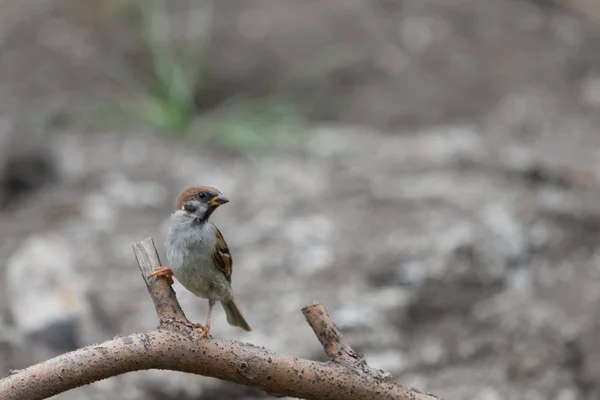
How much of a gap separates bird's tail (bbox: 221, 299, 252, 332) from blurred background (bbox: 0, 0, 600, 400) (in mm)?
1418

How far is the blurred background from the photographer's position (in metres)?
5.52

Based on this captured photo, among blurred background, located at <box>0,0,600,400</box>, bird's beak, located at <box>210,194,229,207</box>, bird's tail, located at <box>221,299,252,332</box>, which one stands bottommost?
bird's tail, located at <box>221,299,252,332</box>

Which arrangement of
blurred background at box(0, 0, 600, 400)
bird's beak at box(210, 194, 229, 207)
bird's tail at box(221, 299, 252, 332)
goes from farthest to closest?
blurred background at box(0, 0, 600, 400), bird's tail at box(221, 299, 252, 332), bird's beak at box(210, 194, 229, 207)

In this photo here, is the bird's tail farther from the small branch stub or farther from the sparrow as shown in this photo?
the small branch stub

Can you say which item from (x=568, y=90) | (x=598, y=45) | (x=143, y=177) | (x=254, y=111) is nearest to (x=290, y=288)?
(x=143, y=177)

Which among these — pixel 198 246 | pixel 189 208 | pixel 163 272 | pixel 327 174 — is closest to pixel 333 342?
pixel 163 272

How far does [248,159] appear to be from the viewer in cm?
742

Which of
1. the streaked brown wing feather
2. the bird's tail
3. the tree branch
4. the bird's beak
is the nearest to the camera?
the tree branch

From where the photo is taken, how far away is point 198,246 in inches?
143

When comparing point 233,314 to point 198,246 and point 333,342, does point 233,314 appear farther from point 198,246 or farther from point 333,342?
point 333,342

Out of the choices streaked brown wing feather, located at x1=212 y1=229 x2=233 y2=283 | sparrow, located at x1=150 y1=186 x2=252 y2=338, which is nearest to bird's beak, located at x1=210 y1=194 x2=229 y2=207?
sparrow, located at x1=150 y1=186 x2=252 y2=338

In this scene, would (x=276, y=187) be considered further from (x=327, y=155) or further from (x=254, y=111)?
(x=254, y=111)

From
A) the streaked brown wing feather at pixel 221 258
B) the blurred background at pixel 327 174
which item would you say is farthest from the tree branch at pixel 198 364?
the blurred background at pixel 327 174

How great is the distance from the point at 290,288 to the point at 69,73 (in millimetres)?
3574
